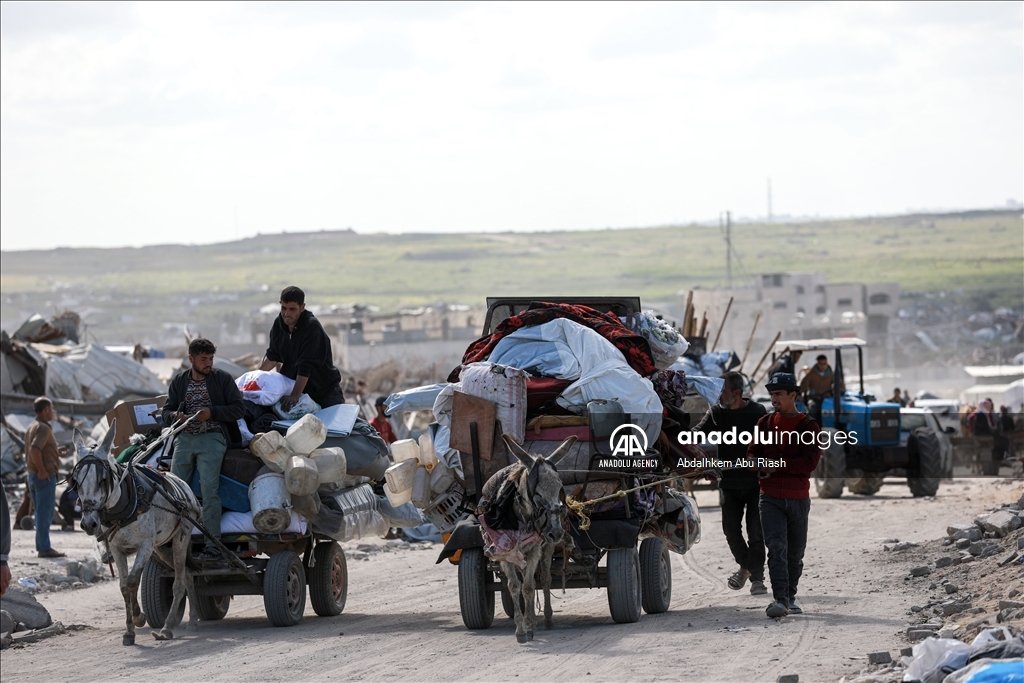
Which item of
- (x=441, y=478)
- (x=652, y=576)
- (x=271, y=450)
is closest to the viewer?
(x=441, y=478)

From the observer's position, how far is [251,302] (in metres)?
184

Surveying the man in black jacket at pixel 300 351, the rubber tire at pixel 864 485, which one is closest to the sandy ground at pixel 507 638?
the man in black jacket at pixel 300 351

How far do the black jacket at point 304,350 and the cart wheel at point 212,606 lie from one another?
2.33 m

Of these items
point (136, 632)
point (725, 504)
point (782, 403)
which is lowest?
point (136, 632)

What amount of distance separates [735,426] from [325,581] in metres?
4.31

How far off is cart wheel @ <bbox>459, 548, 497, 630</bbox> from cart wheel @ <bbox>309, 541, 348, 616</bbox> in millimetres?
2255

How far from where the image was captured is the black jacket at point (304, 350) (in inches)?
517

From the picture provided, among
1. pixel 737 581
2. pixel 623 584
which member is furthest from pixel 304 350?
pixel 737 581

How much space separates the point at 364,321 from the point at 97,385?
5556 cm

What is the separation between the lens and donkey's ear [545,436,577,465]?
10.7 m

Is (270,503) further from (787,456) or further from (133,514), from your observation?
(787,456)

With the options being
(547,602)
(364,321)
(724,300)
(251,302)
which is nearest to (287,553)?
(547,602)

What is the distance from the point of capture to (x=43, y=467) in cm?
1756

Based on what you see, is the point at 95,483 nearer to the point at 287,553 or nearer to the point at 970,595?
the point at 287,553
